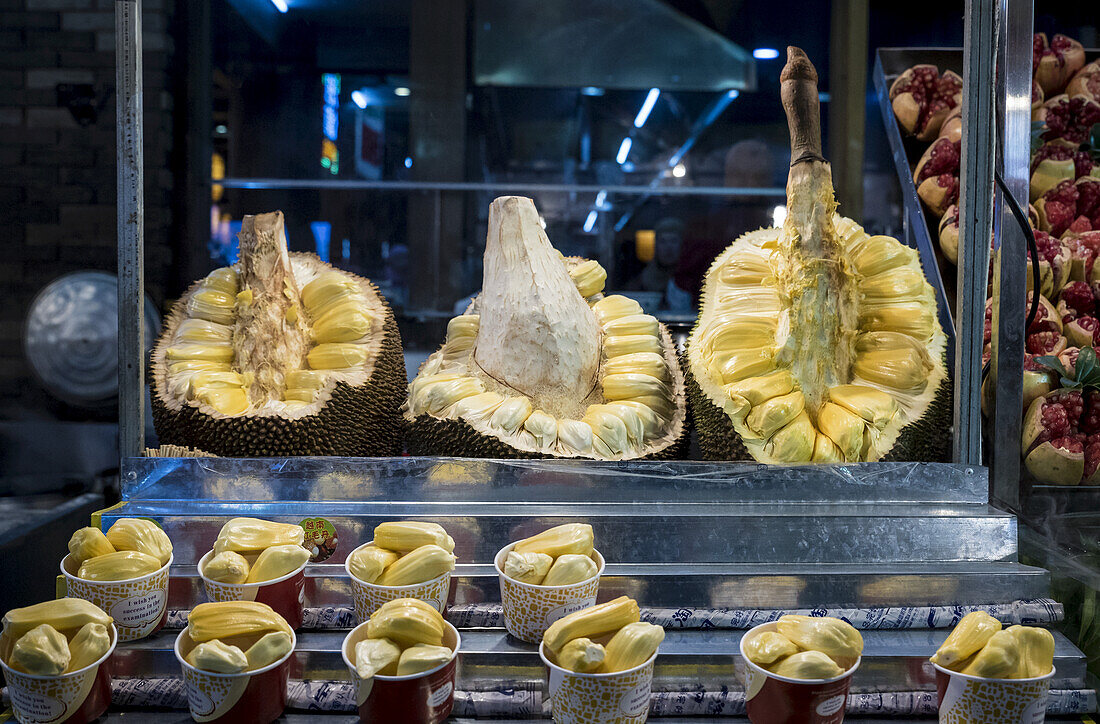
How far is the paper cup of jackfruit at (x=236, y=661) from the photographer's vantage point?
3.69 ft

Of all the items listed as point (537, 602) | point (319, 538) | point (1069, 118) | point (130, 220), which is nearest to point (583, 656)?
point (537, 602)

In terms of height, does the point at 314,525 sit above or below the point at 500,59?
below

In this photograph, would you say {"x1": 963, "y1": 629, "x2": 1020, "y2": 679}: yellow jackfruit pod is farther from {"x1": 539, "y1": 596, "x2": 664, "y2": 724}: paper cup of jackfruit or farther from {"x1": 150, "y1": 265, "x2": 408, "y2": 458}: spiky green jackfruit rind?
{"x1": 150, "y1": 265, "x2": 408, "y2": 458}: spiky green jackfruit rind

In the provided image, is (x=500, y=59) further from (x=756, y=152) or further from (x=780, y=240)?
(x=780, y=240)

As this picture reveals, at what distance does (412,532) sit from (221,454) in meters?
0.77

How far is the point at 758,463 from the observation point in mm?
1636

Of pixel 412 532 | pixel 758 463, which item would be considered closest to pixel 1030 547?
pixel 758 463

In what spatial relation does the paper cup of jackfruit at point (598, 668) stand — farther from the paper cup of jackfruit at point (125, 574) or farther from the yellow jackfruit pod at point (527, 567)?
the paper cup of jackfruit at point (125, 574)

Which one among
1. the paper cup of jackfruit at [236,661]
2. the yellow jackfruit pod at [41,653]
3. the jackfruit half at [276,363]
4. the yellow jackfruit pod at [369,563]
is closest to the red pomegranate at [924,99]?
the jackfruit half at [276,363]

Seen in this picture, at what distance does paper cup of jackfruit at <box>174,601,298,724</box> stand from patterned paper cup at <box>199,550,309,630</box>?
0.09 meters

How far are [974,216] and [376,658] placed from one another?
1552mm

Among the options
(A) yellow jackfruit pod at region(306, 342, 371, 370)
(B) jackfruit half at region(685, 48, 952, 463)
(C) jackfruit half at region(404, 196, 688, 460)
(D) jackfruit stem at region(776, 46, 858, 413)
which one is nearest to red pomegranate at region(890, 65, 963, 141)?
(B) jackfruit half at region(685, 48, 952, 463)

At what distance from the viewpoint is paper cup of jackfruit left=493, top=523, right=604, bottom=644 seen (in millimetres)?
1298

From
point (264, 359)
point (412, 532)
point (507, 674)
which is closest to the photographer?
point (507, 674)
